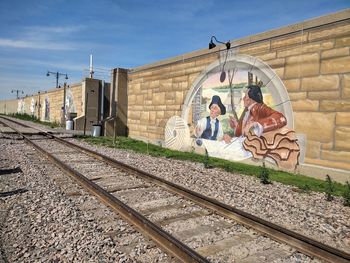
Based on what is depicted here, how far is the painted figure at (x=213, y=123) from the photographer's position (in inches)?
555

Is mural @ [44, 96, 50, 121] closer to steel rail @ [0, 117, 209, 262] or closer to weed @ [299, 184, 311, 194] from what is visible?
steel rail @ [0, 117, 209, 262]

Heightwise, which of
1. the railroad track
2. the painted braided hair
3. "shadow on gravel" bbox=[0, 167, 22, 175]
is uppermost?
the painted braided hair

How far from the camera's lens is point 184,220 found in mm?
5883

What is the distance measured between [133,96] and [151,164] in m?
11.1

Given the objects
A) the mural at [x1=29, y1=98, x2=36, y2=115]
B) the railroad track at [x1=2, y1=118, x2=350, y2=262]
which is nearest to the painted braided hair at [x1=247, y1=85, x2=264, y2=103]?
the railroad track at [x1=2, y1=118, x2=350, y2=262]

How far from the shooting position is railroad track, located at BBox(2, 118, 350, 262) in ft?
14.9

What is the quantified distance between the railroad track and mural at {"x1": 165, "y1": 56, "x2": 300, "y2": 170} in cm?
468

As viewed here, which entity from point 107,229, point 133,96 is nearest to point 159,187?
point 107,229

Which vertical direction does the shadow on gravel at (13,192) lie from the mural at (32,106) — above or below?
below

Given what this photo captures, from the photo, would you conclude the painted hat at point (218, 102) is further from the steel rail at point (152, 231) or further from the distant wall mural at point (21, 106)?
the distant wall mural at point (21, 106)

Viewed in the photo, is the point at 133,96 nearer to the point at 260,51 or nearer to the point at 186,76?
the point at 186,76

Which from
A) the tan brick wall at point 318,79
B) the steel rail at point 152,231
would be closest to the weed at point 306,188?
the tan brick wall at point 318,79

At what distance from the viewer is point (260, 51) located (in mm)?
12188

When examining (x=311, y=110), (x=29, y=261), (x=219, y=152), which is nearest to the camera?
(x=29, y=261)
